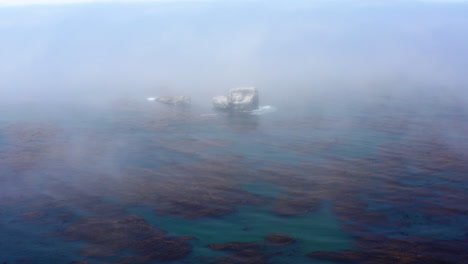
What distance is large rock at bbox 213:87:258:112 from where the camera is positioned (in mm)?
44812

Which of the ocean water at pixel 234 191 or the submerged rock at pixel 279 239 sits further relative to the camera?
the submerged rock at pixel 279 239

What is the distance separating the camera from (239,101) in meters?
44.8

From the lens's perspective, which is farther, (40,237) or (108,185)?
(108,185)

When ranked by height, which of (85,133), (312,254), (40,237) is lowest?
(312,254)

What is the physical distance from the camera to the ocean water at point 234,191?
17625mm

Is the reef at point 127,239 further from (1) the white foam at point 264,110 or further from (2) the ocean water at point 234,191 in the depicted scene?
(1) the white foam at point 264,110

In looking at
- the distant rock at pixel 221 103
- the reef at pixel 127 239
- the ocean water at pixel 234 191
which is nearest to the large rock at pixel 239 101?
the distant rock at pixel 221 103

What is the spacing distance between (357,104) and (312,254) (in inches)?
1404

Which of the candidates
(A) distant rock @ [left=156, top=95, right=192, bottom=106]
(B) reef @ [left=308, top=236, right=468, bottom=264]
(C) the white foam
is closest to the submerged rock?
(B) reef @ [left=308, top=236, right=468, bottom=264]

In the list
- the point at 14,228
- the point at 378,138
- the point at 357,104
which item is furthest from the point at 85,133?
the point at 357,104

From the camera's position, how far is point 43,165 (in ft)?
93.2

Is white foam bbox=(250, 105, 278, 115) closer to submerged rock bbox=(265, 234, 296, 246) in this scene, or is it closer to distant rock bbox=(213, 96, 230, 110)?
distant rock bbox=(213, 96, 230, 110)

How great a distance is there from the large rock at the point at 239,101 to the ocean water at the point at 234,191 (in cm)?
364

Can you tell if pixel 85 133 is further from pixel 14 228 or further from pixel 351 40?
pixel 351 40
